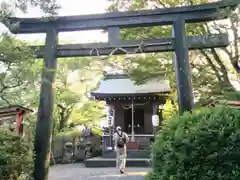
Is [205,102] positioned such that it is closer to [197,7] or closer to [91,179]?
[197,7]

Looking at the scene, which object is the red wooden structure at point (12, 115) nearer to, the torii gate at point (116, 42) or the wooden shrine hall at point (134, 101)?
the torii gate at point (116, 42)

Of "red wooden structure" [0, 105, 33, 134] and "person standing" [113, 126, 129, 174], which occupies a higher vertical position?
"red wooden structure" [0, 105, 33, 134]

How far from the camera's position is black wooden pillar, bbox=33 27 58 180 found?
6727 mm

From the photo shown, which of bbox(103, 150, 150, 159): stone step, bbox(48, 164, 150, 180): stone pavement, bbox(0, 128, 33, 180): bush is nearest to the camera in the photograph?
bbox(0, 128, 33, 180): bush

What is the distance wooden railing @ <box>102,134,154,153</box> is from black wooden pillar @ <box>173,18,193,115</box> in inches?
375

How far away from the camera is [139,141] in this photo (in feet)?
53.1

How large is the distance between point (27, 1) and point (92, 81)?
47.7ft

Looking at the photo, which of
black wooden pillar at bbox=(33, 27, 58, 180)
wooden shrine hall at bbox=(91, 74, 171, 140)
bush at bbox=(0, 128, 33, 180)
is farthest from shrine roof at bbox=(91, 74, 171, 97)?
bush at bbox=(0, 128, 33, 180)

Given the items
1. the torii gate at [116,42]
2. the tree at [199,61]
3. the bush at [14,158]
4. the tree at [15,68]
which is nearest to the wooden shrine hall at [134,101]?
the tree at [199,61]

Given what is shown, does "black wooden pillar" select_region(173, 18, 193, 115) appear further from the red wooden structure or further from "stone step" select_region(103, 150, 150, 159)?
"stone step" select_region(103, 150, 150, 159)

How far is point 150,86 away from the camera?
57.5 feet

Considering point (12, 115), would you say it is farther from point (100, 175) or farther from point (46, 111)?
point (100, 175)

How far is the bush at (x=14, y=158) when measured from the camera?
5.10 m

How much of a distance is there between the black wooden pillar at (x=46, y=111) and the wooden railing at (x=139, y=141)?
9253 mm
